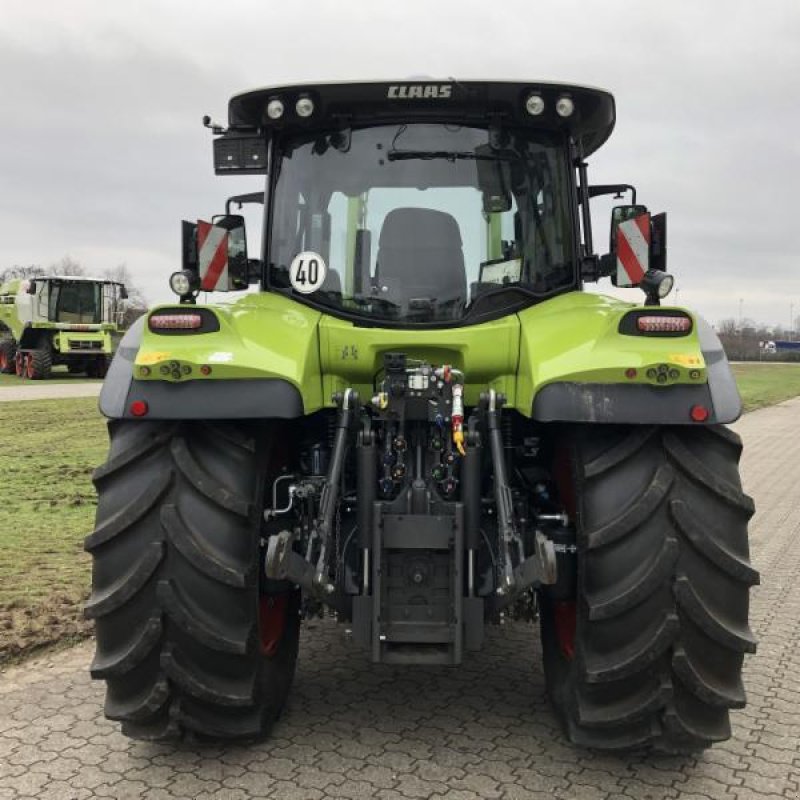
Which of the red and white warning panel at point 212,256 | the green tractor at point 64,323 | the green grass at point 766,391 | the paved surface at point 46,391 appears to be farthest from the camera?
the green tractor at point 64,323

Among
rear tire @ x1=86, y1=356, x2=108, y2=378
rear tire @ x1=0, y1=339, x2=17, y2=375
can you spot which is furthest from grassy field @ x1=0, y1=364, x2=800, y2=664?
rear tire @ x1=0, y1=339, x2=17, y2=375

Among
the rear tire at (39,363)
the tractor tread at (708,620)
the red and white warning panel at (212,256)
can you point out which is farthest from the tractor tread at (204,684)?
the rear tire at (39,363)

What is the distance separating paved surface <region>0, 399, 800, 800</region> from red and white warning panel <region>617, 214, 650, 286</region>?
6.44 ft

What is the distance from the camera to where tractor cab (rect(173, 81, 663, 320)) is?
3781mm

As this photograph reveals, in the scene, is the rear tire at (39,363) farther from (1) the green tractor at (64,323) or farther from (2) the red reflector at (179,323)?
(2) the red reflector at (179,323)

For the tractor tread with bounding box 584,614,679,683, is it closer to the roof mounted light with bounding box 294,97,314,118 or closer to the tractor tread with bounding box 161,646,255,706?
the tractor tread with bounding box 161,646,255,706

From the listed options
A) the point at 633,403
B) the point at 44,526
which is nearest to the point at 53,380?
the point at 44,526

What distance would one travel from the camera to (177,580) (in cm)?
310

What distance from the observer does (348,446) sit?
3596mm

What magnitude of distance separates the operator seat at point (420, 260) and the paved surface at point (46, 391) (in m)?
17.6

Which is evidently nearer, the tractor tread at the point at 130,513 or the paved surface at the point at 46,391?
the tractor tread at the point at 130,513

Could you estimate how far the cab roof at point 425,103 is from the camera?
3742mm

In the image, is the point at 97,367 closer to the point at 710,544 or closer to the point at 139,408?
the point at 139,408

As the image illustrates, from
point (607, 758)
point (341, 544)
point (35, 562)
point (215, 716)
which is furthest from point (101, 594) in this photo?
point (35, 562)
